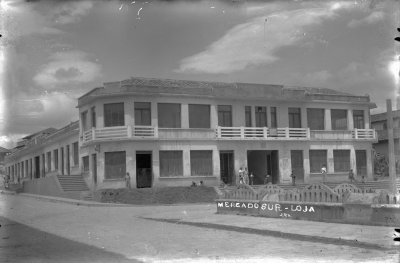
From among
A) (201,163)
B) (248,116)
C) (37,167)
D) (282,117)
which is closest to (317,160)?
(282,117)

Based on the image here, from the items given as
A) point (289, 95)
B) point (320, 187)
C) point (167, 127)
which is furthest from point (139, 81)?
point (320, 187)

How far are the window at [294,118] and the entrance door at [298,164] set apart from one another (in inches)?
82.6

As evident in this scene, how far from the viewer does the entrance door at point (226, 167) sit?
36.7 meters

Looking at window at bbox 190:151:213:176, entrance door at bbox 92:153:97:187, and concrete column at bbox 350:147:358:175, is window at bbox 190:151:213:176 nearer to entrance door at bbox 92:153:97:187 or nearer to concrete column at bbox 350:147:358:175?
entrance door at bbox 92:153:97:187

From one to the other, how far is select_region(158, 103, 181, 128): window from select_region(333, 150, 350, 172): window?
44.8 ft

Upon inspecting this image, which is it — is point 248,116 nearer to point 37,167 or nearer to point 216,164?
point 216,164

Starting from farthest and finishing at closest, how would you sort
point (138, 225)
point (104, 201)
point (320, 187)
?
point (104, 201)
point (138, 225)
point (320, 187)

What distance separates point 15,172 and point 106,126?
41889mm

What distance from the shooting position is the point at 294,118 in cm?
3988

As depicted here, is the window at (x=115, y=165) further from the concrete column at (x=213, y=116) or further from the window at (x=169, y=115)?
the concrete column at (x=213, y=116)

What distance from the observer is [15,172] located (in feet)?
231

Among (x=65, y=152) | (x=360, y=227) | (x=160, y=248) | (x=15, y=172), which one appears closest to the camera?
(x=160, y=248)

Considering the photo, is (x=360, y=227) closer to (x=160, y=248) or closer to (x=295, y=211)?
(x=295, y=211)

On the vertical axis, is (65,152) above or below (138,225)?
above
